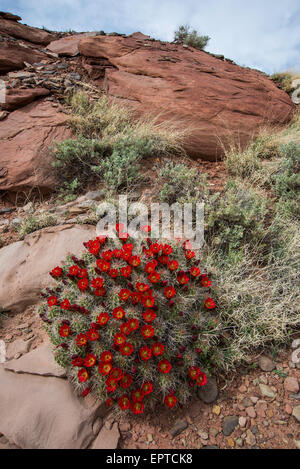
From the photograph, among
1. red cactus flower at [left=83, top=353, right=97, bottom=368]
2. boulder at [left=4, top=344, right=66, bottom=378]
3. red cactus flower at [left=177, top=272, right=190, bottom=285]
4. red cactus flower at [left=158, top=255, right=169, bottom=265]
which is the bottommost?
boulder at [left=4, top=344, right=66, bottom=378]

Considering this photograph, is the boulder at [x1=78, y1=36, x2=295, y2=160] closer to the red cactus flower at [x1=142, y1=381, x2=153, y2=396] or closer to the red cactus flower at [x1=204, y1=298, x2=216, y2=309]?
the red cactus flower at [x1=204, y1=298, x2=216, y2=309]

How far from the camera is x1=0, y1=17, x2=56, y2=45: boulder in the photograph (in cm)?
729

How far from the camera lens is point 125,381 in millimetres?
1986

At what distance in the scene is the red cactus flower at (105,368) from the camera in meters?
1.90

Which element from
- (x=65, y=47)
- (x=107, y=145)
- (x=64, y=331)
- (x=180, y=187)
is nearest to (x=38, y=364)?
(x=64, y=331)

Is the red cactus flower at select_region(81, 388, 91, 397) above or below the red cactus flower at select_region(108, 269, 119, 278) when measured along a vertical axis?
below

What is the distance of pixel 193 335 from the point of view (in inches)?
90.5

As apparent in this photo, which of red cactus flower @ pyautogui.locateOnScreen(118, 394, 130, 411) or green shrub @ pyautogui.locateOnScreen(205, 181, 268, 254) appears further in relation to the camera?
green shrub @ pyautogui.locateOnScreen(205, 181, 268, 254)

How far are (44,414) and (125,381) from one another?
665mm

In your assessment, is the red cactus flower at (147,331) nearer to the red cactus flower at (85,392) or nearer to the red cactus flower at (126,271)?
the red cactus flower at (126,271)

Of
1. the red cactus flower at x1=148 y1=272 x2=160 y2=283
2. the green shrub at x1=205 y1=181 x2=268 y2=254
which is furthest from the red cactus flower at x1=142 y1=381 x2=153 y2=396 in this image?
the green shrub at x1=205 y1=181 x2=268 y2=254

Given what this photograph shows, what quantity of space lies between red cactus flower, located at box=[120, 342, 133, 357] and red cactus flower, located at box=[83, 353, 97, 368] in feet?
0.75
